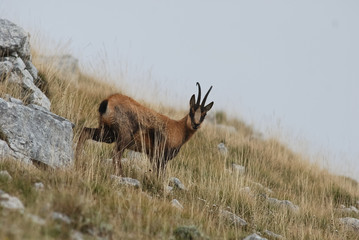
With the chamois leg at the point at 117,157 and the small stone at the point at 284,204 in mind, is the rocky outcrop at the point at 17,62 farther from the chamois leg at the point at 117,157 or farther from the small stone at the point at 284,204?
the small stone at the point at 284,204

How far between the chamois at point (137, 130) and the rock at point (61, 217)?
2.93m

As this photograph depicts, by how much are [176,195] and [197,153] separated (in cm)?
385

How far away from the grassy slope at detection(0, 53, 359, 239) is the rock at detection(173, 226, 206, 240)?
93 mm

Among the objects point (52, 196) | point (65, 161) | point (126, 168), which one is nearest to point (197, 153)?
point (126, 168)

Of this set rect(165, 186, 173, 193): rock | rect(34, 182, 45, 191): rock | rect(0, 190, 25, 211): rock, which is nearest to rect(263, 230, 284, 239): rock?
rect(165, 186, 173, 193): rock

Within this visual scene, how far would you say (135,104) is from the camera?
346 inches

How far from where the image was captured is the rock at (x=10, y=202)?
4984 millimetres

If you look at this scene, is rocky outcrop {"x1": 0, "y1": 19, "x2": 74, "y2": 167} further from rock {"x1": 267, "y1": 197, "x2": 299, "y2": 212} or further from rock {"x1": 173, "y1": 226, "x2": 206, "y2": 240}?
rock {"x1": 267, "y1": 197, "x2": 299, "y2": 212}

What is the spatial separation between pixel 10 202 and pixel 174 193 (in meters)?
3.61

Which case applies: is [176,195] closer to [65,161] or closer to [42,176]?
[65,161]

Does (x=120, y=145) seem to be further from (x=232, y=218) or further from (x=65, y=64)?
(x=65, y=64)

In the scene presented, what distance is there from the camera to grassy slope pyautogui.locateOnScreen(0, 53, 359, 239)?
530cm

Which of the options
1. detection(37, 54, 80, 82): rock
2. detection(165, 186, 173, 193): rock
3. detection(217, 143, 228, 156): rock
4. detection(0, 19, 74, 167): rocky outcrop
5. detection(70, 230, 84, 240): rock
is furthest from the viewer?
A: detection(217, 143, 228, 156): rock

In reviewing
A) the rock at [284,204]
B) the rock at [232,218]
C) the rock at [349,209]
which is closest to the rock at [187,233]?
the rock at [232,218]
